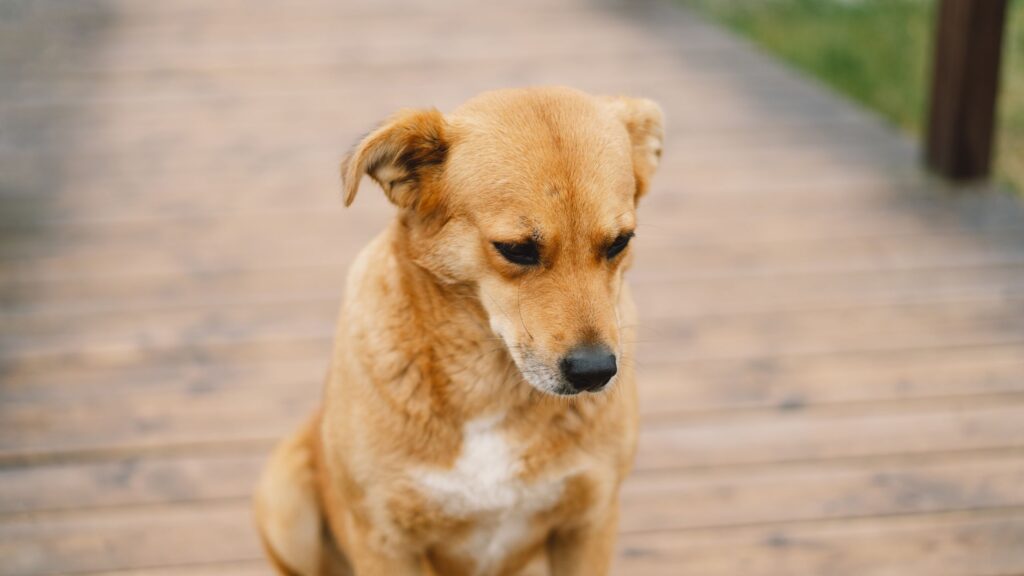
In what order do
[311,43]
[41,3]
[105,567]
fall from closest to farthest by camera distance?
[105,567] → [311,43] → [41,3]

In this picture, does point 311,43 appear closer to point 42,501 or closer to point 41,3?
point 41,3

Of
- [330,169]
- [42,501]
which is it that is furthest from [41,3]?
[42,501]

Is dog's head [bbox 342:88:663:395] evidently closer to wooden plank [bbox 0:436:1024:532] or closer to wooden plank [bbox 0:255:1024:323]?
wooden plank [bbox 0:436:1024:532]

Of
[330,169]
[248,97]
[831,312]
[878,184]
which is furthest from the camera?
[248,97]

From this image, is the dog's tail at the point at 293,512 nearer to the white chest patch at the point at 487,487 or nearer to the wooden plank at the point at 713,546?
the wooden plank at the point at 713,546

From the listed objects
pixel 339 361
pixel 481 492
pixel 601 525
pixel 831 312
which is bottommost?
pixel 831 312

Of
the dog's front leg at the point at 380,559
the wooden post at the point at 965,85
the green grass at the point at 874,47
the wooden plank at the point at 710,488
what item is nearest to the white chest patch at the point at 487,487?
the dog's front leg at the point at 380,559

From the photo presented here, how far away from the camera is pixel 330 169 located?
484 cm

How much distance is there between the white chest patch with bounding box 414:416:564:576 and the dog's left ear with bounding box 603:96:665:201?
0.55m

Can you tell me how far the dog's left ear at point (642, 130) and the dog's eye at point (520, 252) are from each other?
0.31m

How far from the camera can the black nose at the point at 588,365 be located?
6.02 feet

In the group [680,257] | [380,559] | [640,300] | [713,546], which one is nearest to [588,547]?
[380,559]

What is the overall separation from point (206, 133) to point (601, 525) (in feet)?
12.2

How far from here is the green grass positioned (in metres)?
→ 5.63
